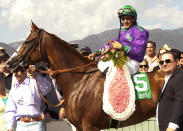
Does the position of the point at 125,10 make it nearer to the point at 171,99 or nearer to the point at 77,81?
the point at 77,81

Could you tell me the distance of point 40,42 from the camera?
414 centimetres

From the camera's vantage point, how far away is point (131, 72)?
13.6 ft

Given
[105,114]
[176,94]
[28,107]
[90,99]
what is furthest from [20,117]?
[176,94]

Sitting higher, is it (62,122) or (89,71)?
(89,71)

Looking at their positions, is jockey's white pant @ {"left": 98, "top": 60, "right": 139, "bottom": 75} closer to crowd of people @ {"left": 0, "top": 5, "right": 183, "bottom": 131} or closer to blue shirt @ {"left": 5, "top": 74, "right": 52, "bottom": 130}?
crowd of people @ {"left": 0, "top": 5, "right": 183, "bottom": 131}

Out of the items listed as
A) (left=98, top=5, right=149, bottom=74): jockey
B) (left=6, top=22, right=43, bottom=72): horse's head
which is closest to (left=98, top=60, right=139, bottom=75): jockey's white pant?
(left=98, top=5, right=149, bottom=74): jockey

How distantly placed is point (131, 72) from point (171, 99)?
1.14m

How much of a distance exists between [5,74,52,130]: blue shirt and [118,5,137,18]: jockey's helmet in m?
2.07

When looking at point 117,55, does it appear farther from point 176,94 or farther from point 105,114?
point 176,94

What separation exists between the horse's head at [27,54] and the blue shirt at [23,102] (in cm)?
35

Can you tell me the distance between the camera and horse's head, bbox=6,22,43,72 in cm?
414

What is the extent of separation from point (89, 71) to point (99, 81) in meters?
0.30

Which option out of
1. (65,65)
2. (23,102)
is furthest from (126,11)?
(23,102)

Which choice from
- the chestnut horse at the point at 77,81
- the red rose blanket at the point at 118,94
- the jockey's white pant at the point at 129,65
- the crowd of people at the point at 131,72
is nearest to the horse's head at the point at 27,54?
the chestnut horse at the point at 77,81
